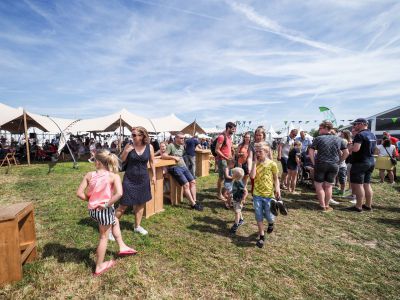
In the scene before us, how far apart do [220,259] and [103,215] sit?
5.55 ft

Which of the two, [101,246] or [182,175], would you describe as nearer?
[101,246]

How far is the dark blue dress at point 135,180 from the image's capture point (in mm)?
3730

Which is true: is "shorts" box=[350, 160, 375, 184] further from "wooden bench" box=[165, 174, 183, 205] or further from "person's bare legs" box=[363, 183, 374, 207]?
"wooden bench" box=[165, 174, 183, 205]

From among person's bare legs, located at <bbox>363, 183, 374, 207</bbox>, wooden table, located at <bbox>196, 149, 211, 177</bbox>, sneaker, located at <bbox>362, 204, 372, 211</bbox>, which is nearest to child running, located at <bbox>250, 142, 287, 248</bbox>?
person's bare legs, located at <bbox>363, 183, 374, 207</bbox>

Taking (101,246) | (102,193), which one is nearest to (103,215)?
(102,193)

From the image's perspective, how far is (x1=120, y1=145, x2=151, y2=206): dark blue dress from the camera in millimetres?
3730

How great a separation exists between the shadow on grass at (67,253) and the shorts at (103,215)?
28.3 inches

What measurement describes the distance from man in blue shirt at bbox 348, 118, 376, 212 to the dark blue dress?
4.67 metres

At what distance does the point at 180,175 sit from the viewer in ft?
17.5

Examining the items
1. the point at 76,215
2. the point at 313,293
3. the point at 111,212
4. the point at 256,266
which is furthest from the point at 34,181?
the point at 313,293

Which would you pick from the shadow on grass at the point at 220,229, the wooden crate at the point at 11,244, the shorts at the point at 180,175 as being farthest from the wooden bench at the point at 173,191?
the wooden crate at the point at 11,244

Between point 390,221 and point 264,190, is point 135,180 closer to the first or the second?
point 264,190

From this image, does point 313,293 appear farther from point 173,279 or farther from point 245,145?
point 245,145

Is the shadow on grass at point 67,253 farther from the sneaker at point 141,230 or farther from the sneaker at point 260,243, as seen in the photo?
the sneaker at point 260,243
